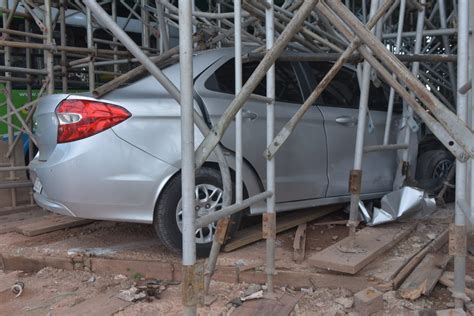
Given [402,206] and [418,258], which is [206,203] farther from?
[402,206]

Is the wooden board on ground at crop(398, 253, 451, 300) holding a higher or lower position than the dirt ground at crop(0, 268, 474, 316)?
higher

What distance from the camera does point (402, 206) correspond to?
392 centimetres

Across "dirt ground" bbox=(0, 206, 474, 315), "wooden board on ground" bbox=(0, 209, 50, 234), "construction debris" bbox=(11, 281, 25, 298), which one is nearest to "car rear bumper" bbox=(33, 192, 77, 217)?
"dirt ground" bbox=(0, 206, 474, 315)

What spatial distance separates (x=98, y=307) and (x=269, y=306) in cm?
107

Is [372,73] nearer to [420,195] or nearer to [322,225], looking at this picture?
[420,195]

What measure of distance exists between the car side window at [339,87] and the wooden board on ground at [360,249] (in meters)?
1.25

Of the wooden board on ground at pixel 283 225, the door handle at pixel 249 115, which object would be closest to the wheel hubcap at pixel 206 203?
the wooden board on ground at pixel 283 225

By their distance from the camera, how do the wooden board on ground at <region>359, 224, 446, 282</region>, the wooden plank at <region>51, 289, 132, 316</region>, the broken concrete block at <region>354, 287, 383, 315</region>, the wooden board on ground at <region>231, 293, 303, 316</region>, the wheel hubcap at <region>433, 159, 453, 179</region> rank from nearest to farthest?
the broken concrete block at <region>354, 287, 383, 315</region> → the wooden board on ground at <region>231, 293, 303, 316</region> → the wooden plank at <region>51, 289, 132, 316</region> → the wooden board on ground at <region>359, 224, 446, 282</region> → the wheel hubcap at <region>433, 159, 453, 179</region>

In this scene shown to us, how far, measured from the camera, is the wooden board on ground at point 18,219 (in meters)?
4.43

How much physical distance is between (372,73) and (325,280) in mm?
1558

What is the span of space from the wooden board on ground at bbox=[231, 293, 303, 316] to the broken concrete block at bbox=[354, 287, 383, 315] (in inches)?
14.8

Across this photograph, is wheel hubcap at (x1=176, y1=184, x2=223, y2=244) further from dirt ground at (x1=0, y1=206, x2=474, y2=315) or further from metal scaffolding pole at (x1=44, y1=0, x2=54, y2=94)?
metal scaffolding pole at (x1=44, y1=0, x2=54, y2=94)

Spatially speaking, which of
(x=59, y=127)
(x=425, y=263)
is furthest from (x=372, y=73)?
(x=59, y=127)

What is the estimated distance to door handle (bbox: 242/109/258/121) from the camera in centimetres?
357
